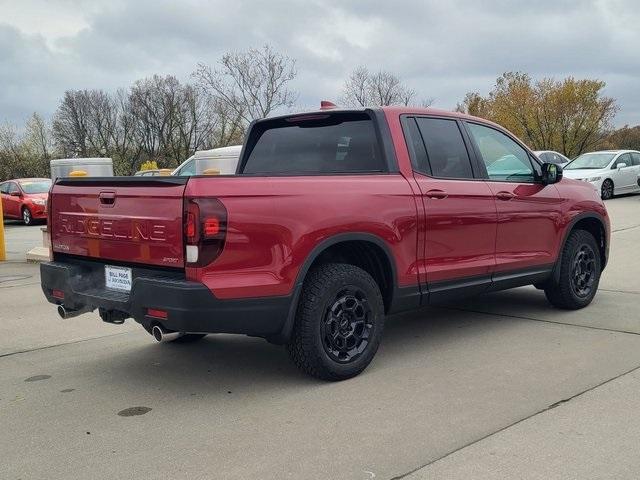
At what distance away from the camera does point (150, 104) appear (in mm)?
59438

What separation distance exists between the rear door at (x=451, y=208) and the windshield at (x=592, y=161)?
55.2ft

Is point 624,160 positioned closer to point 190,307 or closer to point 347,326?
point 347,326

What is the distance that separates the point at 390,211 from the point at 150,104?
58154mm

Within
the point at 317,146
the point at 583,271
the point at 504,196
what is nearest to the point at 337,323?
the point at 317,146

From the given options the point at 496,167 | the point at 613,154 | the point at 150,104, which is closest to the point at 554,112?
the point at 613,154

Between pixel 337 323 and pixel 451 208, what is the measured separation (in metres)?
1.35

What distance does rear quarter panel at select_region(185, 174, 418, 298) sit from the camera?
3857mm

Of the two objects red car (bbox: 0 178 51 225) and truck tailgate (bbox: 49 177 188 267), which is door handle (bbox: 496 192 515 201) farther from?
red car (bbox: 0 178 51 225)

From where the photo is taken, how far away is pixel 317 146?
5195 mm

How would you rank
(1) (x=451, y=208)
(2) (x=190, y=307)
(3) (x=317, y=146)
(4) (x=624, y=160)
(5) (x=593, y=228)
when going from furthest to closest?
(4) (x=624, y=160), (5) (x=593, y=228), (3) (x=317, y=146), (1) (x=451, y=208), (2) (x=190, y=307)

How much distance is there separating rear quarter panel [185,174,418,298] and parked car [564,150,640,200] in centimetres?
1676

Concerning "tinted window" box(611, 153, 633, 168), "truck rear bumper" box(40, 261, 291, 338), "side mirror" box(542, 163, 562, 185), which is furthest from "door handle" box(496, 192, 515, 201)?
"tinted window" box(611, 153, 633, 168)

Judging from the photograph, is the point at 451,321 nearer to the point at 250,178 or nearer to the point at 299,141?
the point at 299,141

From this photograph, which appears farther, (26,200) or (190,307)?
(26,200)
